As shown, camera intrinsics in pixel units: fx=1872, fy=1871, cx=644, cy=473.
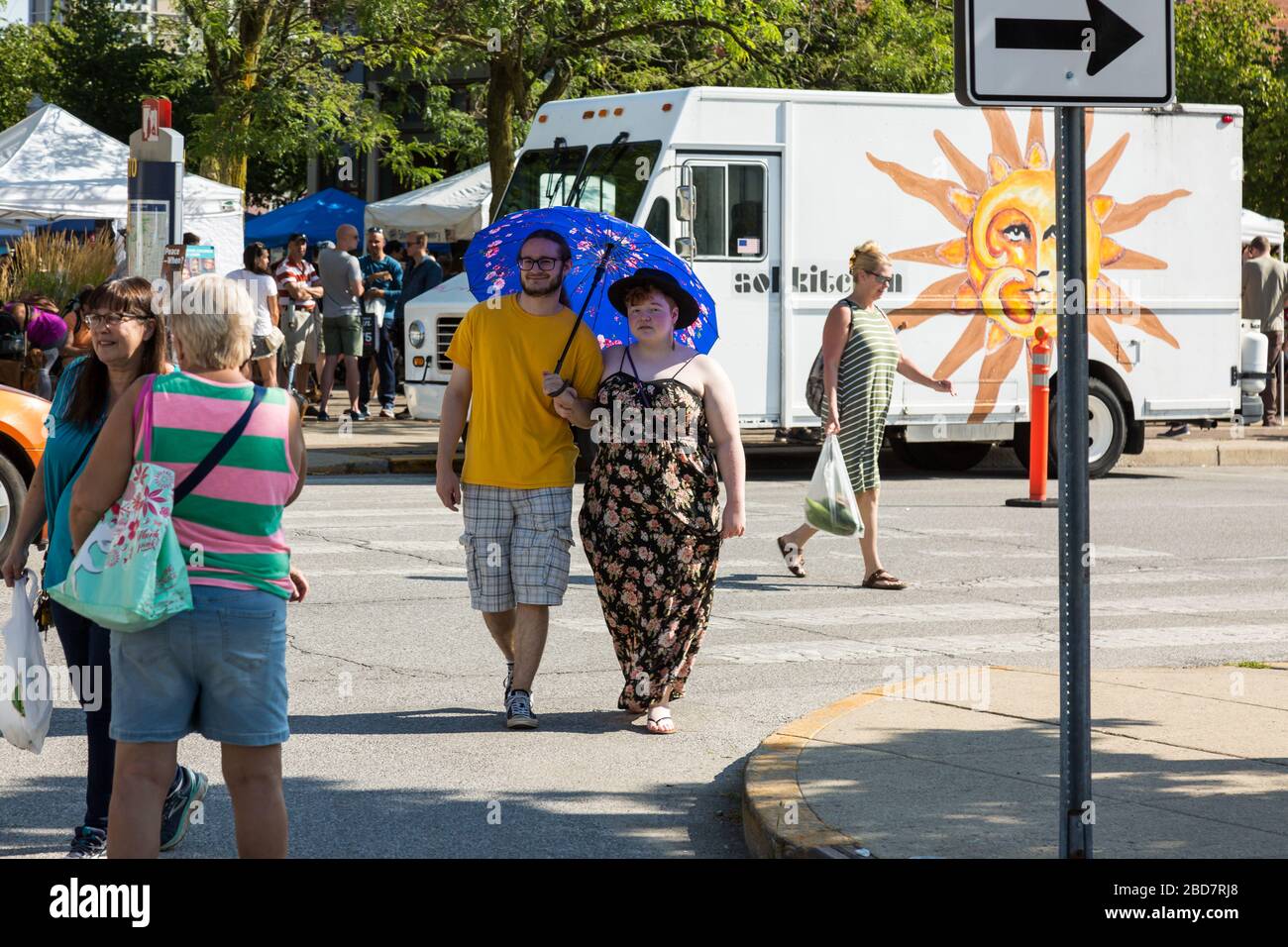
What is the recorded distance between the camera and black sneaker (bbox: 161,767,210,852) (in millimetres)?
5426

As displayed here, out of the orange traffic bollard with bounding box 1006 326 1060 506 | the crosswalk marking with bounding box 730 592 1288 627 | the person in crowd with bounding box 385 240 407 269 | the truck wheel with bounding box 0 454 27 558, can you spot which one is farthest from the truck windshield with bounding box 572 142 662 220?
the person in crowd with bounding box 385 240 407 269

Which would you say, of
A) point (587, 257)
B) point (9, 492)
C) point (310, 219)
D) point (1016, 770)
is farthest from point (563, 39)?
point (1016, 770)

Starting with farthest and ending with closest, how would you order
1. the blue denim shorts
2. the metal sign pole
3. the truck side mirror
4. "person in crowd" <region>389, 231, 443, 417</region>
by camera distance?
"person in crowd" <region>389, 231, 443, 417</region> < the truck side mirror < the metal sign pole < the blue denim shorts

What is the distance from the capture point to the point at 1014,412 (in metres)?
16.8

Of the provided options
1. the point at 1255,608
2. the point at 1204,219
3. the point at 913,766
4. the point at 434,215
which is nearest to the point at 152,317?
the point at 913,766

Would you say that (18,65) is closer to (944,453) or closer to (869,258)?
(944,453)

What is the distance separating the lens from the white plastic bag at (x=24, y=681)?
527cm

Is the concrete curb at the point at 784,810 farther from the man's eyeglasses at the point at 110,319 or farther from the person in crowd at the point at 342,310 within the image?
the person in crowd at the point at 342,310

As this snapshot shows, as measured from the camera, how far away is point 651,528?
7129 mm

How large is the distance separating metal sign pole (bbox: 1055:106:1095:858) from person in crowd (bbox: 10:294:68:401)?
41.0 feet

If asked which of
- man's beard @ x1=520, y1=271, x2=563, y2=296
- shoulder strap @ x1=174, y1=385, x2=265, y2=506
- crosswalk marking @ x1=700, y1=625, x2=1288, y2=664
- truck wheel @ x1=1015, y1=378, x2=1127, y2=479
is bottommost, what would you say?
crosswalk marking @ x1=700, y1=625, x2=1288, y2=664

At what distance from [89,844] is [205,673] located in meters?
1.25

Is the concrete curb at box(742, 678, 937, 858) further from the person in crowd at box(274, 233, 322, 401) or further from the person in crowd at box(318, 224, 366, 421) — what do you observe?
the person in crowd at box(274, 233, 322, 401)
